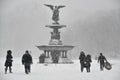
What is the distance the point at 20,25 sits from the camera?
132375 millimetres

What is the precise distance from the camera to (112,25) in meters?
120

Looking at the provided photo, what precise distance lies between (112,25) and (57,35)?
260 ft

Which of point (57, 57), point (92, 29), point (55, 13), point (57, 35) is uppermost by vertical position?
point (92, 29)

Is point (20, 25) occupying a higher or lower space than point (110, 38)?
higher

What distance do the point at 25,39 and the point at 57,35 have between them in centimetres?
8520

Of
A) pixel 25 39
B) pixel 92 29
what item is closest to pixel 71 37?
pixel 92 29

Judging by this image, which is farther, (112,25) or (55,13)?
(112,25)

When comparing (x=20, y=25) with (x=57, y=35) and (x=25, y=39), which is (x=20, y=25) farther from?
(x=57, y=35)

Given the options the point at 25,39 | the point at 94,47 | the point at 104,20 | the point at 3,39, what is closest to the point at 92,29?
the point at 104,20

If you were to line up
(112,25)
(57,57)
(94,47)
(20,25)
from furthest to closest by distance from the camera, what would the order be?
(20,25), (112,25), (94,47), (57,57)

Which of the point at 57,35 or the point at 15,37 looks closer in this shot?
the point at 57,35

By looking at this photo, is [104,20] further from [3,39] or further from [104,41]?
[3,39]

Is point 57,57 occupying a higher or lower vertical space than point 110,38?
lower

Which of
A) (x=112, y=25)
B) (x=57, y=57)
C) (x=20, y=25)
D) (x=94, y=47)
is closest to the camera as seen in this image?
(x=57, y=57)
